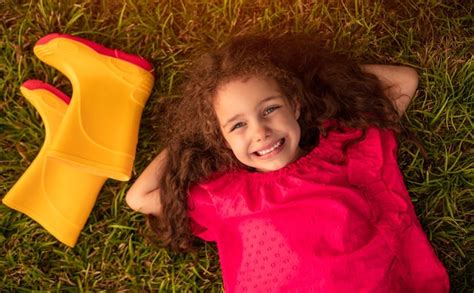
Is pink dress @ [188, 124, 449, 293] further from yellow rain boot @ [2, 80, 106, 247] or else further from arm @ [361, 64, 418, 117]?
yellow rain boot @ [2, 80, 106, 247]

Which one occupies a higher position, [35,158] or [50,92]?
[50,92]

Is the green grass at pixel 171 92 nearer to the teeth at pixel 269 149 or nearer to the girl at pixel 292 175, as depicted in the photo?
the girl at pixel 292 175

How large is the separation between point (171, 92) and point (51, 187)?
53cm

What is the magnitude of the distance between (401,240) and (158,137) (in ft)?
2.95

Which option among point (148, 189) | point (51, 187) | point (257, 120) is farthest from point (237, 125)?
point (51, 187)

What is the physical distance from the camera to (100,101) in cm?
183

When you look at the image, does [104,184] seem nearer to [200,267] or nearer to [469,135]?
[200,267]

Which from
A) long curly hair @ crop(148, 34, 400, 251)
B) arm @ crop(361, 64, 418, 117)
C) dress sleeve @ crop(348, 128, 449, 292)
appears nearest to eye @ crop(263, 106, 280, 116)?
long curly hair @ crop(148, 34, 400, 251)

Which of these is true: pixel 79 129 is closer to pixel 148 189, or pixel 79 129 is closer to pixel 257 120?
pixel 148 189

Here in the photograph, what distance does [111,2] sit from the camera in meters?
1.95

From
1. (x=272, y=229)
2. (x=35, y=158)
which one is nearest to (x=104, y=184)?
(x=35, y=158)

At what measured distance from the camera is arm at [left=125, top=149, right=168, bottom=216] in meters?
1.83

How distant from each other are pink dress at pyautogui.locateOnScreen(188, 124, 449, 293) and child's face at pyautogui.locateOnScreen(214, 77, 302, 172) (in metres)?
0.13

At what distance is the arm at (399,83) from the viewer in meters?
1.76
